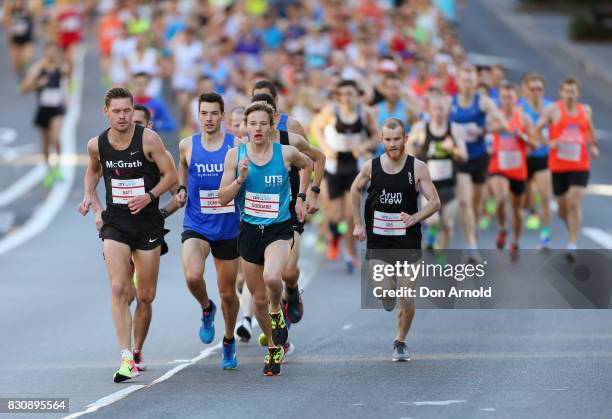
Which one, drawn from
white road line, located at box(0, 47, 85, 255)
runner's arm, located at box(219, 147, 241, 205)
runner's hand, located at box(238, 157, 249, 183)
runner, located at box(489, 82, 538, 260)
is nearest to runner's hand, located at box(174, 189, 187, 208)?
runner's arm, located at box(219, 147, 241, 205)

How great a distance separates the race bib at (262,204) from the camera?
12734mm

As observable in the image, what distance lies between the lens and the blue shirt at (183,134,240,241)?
43.5ft

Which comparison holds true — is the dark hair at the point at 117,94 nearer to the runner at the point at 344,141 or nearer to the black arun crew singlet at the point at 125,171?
the black arun crew singlet at the point at 125,171

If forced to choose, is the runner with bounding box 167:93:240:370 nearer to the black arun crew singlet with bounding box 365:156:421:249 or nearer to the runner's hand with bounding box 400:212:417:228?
the black arun crew singlet with bounding box 365:156:421:249

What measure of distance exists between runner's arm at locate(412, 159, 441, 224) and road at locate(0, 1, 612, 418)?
1.12 m

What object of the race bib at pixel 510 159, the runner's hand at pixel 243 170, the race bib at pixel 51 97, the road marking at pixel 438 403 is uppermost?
the race bib at pixel 51 97

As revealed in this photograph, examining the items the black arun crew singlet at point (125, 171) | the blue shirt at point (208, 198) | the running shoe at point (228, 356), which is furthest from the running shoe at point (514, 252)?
the black arun crew singlet at point (125, 171)

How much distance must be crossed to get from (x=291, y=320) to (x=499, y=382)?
9.57ft

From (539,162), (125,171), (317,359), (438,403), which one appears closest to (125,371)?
(125,171)

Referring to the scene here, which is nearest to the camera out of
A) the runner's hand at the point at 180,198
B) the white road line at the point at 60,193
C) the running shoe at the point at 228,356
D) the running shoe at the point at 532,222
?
the runner's hand at the point at 180,198

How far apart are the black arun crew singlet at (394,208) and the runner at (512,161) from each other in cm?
700

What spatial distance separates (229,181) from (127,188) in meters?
0.76

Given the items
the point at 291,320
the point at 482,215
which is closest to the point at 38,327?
the point at 291,320

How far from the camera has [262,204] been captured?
502 inches
